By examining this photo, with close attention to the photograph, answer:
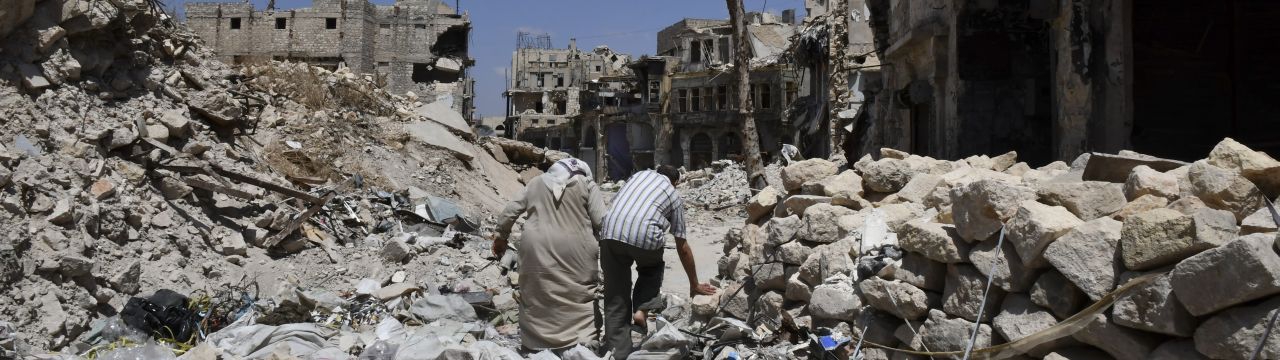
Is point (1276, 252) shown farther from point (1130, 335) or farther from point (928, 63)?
point (928, 63)

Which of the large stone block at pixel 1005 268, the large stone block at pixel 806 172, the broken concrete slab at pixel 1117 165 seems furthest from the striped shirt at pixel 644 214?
the broken concrete slab at pixel 1117 165

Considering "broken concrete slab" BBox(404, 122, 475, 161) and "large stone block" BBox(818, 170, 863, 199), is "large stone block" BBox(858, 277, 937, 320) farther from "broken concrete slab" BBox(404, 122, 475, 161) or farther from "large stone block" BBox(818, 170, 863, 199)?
"broken concrete slab" BBox(404, 122, 475, 161)

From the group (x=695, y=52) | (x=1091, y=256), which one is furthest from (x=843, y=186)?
(x=695, y=52)

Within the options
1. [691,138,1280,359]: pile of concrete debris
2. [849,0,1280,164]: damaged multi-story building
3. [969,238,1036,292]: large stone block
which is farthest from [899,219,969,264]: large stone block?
[849,0,1280,164]: damaged multi-story building

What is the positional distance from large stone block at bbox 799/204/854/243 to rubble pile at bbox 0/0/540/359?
7.04ft

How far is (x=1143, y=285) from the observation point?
3057 mm

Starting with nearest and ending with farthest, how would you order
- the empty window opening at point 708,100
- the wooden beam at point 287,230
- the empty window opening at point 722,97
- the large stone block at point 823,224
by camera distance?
the large stone block at point 823,224
the wooden beam at point 287,230
the empty window opening at point 722,97
the empty window opening at point 708,100

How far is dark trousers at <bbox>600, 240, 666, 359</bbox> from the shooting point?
198 inches

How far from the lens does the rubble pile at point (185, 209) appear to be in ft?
19.9

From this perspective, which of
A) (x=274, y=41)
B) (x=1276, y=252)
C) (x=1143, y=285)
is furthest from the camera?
(x=274, y=41)

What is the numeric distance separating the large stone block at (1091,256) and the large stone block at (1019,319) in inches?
8.6

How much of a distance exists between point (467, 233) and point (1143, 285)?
27.1ft

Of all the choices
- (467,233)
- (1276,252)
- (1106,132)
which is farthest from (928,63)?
(1276,252)

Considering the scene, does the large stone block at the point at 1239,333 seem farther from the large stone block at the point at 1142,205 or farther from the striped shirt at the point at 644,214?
the striped shirt at the point at 644,214
